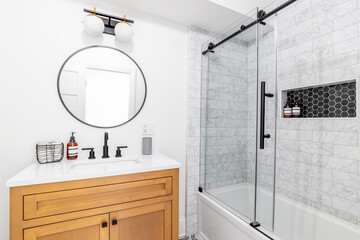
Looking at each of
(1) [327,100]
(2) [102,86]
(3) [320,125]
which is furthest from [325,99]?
(2) [102,86]

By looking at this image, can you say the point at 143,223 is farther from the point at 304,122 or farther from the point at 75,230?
the point at 304,122

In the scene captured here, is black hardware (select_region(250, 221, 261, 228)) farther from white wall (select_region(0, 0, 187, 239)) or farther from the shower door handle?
white wall (select_region(0, 0, 187, 239))

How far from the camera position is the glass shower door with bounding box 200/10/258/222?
4.72ft

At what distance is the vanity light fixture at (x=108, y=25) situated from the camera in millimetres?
1429

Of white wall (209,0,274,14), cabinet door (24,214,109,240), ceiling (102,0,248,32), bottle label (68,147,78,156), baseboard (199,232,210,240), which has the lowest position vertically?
baseboard (199,232,210,240)

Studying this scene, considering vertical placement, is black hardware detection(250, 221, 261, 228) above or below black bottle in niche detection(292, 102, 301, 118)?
below

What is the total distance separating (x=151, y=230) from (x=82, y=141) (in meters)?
0.87

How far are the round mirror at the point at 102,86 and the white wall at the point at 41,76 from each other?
55 millimetres

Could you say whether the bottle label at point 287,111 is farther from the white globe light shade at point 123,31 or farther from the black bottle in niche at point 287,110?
the white globe light shade at point 123,31

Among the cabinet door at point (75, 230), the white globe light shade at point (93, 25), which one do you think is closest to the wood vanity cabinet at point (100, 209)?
the cabinet door at point (75, 230)

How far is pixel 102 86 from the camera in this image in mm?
1578

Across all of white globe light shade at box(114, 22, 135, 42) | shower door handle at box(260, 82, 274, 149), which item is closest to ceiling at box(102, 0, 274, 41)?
white globe light shade at box(114, 22, 135, 42)

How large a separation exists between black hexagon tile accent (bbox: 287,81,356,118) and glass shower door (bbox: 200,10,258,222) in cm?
59

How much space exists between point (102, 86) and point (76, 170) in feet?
2.34
